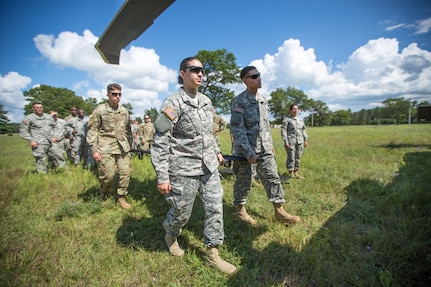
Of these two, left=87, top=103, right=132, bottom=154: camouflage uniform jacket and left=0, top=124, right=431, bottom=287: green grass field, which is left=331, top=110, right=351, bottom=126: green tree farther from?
left=87, top=103, right=132, bottom=154: camouflage uniform jacket

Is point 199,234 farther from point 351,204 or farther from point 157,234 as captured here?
point 351,204

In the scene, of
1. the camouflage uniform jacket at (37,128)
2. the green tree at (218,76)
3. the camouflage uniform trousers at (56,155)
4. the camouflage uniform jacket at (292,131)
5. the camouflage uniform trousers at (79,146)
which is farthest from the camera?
the green tree at (218,76)

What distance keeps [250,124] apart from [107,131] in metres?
2.89

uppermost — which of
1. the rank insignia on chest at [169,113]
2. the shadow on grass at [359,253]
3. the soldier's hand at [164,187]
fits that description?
the rank insignia on chest at [169,113]

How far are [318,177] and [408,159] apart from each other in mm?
4825

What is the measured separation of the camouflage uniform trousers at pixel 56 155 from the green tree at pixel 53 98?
5503 centimetres

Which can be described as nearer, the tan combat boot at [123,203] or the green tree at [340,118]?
the tan combat boot at [123,203]

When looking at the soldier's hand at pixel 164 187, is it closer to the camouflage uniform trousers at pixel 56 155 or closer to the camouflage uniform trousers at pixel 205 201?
the camouflage uniform trousers at pixel 205 201

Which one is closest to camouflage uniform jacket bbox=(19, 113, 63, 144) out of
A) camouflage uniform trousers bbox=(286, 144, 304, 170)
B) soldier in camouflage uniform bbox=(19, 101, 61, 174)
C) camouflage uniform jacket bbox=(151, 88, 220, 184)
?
soldier in camouflage uniform bbox=(19, 101, 61, 174)

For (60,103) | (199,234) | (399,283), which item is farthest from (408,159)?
(60,103)

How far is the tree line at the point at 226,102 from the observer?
3372 cm

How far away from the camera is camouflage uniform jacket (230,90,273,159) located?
11.0 feet

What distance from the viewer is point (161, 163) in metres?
2.42

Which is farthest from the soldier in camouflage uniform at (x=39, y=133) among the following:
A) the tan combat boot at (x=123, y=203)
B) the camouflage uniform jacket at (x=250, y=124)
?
the camouflage uniform jacket at (x=250, y=124)
